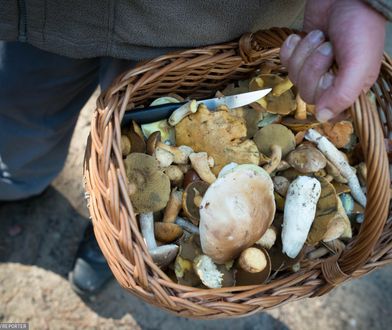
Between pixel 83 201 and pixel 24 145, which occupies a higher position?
pixel 24 145

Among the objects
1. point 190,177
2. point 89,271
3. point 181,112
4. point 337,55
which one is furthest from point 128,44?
point 89,271

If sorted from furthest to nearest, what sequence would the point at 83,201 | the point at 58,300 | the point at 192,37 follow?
the point at 83,201 < the point at 58,300 < the point at 192,37

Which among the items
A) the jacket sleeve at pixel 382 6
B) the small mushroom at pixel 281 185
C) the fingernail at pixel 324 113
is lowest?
the small mushroom at pixel 281 185

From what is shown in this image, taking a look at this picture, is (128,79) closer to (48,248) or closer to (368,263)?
(368,263)

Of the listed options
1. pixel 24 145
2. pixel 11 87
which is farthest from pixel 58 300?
pixel 11 87

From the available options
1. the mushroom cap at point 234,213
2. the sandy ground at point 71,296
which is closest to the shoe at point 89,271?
the sandy ground at point 71,296

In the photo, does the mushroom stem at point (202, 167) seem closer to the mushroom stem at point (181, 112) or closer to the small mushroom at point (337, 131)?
the mushroom stem at point (181, 112)

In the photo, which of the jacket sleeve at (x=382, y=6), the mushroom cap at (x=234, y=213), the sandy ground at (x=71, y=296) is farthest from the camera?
the sandy ground at (x=71, y=296)
